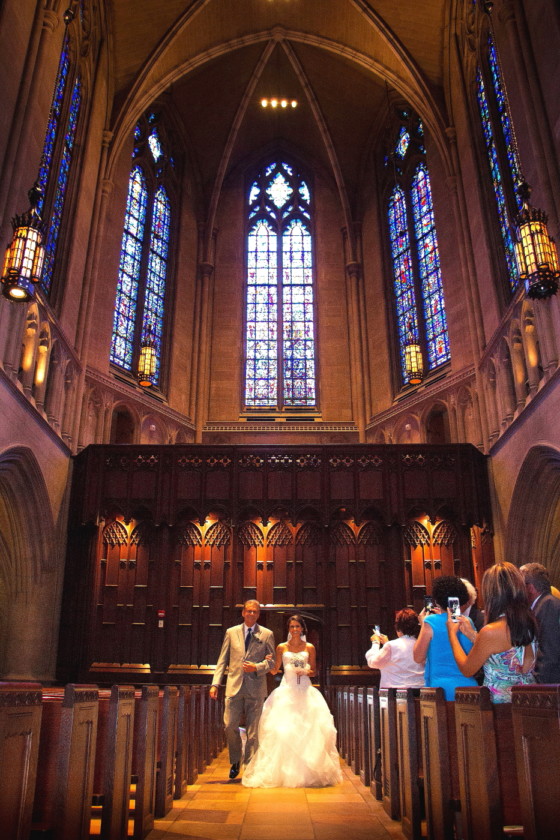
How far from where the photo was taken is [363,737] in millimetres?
6078

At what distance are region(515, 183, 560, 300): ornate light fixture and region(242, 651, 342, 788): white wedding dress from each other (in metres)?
5.47

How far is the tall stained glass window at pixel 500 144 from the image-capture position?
12.1 metres

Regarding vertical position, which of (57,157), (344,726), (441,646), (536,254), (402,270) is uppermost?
(402,270)

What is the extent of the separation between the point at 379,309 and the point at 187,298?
5.28 metres

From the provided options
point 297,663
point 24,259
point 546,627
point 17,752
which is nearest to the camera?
point 17,752

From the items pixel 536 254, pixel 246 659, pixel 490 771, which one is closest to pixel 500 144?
pixel 536 254

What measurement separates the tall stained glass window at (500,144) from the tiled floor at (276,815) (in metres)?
9.22

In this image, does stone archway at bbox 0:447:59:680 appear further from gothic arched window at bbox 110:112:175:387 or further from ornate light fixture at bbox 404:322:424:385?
ornate light fixture at bbox 404:322:424:385

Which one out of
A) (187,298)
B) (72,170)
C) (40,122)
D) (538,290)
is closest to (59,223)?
(72,170)

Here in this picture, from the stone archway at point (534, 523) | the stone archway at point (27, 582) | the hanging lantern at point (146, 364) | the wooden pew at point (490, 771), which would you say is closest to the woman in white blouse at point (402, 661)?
the wooden pew at point (490, 771)

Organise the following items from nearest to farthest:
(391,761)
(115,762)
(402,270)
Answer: (115,762), (391,761), (402,270)

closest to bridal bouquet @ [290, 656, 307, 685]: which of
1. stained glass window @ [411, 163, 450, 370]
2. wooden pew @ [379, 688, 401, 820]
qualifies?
wooden pew @ [379, 688, 401, 820]

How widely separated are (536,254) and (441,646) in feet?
19.0

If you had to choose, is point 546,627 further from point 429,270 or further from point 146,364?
point 429,270
